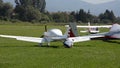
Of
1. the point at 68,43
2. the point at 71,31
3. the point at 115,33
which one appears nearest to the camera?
the point at 68,43

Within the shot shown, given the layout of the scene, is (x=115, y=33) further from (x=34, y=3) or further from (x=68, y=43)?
(x=34, y=3)

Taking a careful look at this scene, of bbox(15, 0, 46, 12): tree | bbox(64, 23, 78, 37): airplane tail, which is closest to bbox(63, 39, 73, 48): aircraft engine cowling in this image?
bbox(64, 23, 78, 37): airplane tail

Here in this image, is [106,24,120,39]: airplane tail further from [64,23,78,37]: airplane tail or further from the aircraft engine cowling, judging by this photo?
the aircraft engine cowling

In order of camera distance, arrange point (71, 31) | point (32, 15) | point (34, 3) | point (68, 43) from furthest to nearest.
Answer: point (34, 3), point (32, 15), point (71, 31), point (68, 43)

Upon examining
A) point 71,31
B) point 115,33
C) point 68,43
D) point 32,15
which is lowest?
point 32,15

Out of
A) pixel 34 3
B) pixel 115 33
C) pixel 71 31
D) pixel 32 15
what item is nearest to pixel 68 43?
pixel 71 31

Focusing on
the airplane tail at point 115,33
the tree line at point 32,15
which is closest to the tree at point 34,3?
the tree line at point 32,15

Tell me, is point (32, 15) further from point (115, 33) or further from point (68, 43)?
point (68, 43)

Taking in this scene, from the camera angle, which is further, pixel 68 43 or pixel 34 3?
pixel 34 3

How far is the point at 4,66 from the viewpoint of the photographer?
13945 mm

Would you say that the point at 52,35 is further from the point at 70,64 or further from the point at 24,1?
the point at 24,1

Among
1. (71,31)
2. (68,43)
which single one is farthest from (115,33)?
(68,43)

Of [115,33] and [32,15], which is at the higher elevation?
[115,33]

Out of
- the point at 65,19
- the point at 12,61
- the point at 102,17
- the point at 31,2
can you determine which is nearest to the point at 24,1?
the point at 31,2
